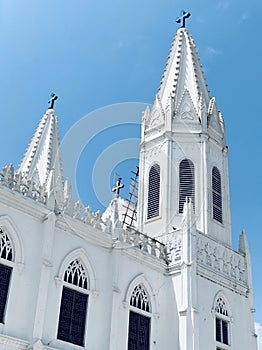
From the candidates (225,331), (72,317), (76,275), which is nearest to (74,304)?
(72,317)

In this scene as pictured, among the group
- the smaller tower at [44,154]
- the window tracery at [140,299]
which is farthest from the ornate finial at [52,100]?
the window tracery at [140,299]

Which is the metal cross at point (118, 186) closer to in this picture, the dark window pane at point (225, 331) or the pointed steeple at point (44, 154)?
the pointed steeple at point (44, 154)

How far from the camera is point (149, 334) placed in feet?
78.4

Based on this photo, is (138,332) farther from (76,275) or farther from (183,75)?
(183,75)

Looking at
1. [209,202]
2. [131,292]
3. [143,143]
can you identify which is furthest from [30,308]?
[143,143]

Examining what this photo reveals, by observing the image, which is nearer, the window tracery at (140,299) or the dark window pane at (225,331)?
the window tracery at (140,299)

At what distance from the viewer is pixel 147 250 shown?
25.8 meters

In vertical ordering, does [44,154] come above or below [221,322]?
above

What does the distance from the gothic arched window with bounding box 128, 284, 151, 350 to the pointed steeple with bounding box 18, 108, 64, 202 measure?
880 cm

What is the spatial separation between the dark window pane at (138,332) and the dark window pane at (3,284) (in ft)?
20.7

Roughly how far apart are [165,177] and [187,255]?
5.44m

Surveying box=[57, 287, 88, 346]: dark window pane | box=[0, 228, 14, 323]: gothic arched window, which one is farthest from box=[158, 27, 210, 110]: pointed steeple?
box=[0, 228, 14, 323]: gothic arched window

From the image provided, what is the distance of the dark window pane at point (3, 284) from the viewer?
18766 millimetres

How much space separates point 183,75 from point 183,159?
6535mm
